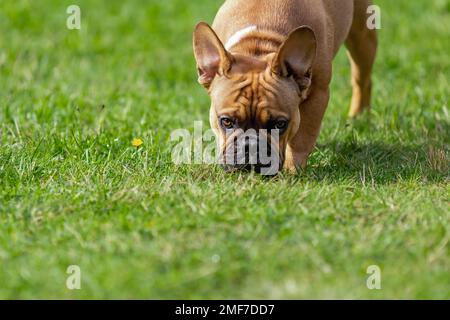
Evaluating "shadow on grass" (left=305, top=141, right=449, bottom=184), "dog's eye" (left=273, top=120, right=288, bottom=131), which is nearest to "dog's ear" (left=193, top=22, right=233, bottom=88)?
"dog's eye" (left=273, top=120, right=288, bottom=131)

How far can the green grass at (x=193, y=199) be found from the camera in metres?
3.99

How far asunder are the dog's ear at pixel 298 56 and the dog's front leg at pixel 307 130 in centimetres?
23

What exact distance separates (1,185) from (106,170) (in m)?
0.61

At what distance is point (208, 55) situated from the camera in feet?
18.0

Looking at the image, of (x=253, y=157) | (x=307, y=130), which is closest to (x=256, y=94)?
(x=253, y=157)

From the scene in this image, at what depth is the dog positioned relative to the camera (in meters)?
5.17

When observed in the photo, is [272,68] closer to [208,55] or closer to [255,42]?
[255,42]

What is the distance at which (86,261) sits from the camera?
13.5ft

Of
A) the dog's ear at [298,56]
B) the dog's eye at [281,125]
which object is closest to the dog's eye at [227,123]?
the dog's eye at [281,125]

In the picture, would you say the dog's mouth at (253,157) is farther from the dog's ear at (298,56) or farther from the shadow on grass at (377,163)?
the dog's ear at (298,56)

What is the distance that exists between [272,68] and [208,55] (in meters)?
0.44
